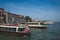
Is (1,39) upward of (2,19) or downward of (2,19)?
downward

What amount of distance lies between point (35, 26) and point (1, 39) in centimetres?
829

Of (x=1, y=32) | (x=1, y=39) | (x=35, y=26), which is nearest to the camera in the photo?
(x=1, y=39)

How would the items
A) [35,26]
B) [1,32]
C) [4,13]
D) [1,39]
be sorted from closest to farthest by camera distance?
[1,39] < [1,32] < [4,13] < [35,26]

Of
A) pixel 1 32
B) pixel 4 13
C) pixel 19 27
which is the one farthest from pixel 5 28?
pixel 4 13

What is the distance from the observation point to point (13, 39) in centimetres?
682

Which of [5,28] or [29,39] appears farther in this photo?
[5,28]

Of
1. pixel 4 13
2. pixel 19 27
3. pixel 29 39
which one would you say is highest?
pixel 4 13

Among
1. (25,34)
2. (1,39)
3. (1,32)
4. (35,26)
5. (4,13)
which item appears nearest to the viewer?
(1,39)

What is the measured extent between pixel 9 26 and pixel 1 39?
5.79ft

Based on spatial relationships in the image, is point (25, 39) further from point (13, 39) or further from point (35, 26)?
point (35, 26)

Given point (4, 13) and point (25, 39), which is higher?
point (4, 13)

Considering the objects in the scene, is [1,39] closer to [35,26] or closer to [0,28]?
[0,28]

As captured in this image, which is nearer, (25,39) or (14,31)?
Answer: (25,39)

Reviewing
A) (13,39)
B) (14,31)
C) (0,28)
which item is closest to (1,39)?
(13,39)
